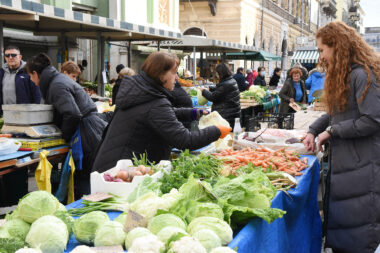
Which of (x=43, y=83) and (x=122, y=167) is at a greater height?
(x=43, y=83)

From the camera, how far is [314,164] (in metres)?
4.02

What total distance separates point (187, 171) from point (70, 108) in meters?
2.19

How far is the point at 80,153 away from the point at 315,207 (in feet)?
7.93

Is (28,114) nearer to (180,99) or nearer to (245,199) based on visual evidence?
(180,99)

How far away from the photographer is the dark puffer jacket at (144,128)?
3.05m

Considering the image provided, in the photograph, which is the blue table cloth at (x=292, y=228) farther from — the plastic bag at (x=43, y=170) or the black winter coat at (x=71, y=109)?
the plastic bag at (x=43, y=170)

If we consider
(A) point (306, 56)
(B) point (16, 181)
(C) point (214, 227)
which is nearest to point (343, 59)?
(C) point (214, 227)

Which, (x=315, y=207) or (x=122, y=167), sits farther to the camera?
(x=315, y=207)

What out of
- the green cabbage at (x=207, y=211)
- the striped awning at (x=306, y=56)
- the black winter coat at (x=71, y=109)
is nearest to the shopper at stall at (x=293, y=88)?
the black winter coat at (x=71, y=109)

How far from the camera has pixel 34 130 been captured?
4.42 m

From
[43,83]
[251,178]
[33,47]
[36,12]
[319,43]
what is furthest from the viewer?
[33,47]

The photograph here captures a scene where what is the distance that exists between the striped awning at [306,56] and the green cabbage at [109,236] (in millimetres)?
25006

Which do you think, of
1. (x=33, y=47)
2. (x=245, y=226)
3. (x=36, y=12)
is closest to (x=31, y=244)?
(x=245, y=226)

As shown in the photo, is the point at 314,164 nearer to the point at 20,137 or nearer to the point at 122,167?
the point at 122,167
